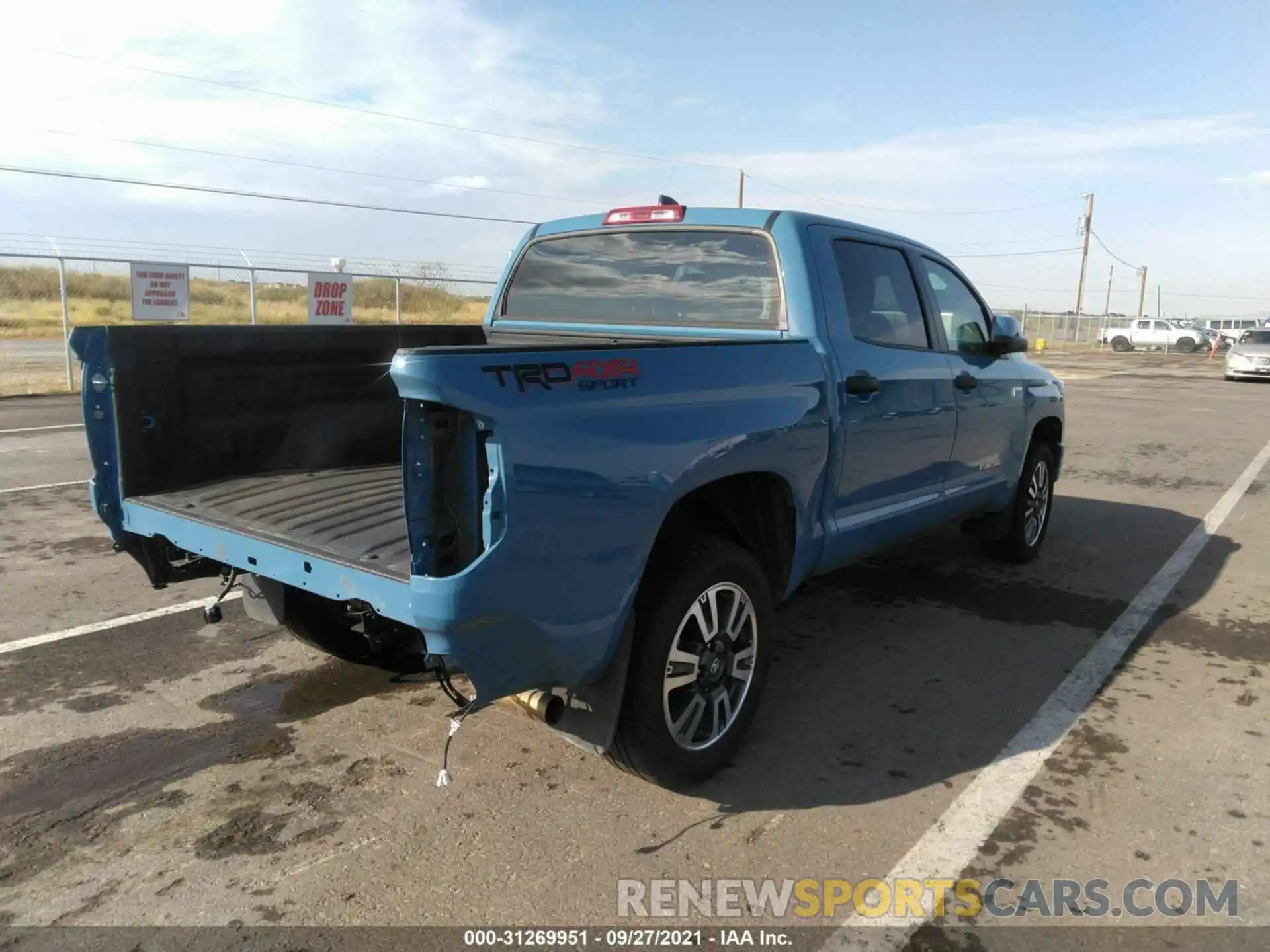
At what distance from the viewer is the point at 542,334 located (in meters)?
4.68

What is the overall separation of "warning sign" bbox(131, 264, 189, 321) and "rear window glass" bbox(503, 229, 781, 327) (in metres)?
13.6

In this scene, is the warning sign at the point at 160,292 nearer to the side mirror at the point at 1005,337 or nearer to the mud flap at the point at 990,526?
the mud flap at the point at 990,526

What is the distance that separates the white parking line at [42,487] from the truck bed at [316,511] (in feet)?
17.4

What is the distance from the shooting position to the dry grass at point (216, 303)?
23125 mm

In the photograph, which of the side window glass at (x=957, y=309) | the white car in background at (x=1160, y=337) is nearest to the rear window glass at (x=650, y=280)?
the side window glass at (x=957, y=309)

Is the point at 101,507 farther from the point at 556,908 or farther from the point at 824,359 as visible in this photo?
the point at 824,359

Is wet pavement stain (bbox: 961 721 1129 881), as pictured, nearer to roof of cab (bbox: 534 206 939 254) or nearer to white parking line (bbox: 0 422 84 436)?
roof of cab (bbox: 534 206 939 254)

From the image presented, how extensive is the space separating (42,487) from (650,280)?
635 centimetres

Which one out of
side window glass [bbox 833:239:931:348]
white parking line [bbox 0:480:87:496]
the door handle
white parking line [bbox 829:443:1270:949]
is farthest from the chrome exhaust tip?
white parking line [bbox 0:480:87:496]

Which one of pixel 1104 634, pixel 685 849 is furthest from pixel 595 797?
pixel 1104 634

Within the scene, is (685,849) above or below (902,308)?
below

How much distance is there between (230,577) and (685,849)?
190 centimetres

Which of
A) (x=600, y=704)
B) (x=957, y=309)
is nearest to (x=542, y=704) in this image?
(x=600, y=704)

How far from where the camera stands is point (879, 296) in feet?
14.5
